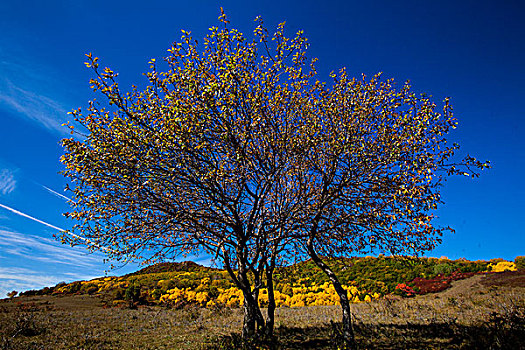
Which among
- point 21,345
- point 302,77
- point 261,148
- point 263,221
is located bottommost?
point 21,345

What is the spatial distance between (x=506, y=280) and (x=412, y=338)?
22.3 meters

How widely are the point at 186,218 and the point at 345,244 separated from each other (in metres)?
7.63

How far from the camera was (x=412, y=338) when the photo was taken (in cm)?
1012

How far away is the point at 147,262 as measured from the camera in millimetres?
11695

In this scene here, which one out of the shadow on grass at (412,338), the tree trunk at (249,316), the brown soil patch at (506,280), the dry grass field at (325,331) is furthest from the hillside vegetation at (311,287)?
the tree trunk at (249,316)

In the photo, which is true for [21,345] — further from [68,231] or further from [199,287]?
[199,287]

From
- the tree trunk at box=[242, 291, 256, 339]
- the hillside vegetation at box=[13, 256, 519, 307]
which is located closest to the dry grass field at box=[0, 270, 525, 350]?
the tree trunk at box=[242, 291, 256, 339]

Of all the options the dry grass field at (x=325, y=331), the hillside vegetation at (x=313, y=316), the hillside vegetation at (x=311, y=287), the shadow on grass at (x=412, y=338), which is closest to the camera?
the shadow on grass at (x=412, y=338)

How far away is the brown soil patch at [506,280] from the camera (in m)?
23.2

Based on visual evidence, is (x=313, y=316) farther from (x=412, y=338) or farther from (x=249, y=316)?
(x=249, y=316)

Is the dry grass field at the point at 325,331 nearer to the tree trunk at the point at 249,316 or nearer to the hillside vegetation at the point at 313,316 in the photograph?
the hillside vegetation at the point at 313,316

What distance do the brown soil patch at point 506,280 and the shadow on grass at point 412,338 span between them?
1649 centimetres

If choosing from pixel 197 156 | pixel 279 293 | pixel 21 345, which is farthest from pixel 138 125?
pixel 279 293

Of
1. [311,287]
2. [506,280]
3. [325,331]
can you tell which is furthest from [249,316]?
[506,280]
